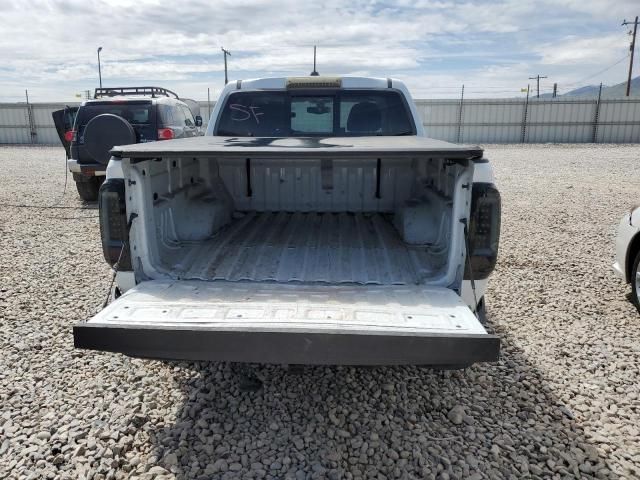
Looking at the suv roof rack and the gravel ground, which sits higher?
the suv roof rack

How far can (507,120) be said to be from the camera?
32.3 m

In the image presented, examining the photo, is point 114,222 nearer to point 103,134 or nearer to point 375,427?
point 375,427

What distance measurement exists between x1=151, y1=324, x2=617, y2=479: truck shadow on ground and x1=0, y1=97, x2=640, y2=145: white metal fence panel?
1150 inches

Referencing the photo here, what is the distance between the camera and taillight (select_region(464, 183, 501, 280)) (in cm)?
294

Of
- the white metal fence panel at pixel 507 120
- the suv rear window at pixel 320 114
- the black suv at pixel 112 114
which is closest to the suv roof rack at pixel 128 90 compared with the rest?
the black suv at pixel 112 114

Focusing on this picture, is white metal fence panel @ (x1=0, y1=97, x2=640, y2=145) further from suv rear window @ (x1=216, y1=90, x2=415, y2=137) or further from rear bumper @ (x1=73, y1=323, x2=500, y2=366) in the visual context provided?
rear bumper @ (x1=73, y1=323, x2=500, y2=366)

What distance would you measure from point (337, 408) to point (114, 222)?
1.78 meters

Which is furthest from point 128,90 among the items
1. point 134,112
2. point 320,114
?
point 320,114

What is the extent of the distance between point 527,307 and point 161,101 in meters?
8.54

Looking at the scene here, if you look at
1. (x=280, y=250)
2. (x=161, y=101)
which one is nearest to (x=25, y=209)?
(x=161, y=101)

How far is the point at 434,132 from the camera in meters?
32.9

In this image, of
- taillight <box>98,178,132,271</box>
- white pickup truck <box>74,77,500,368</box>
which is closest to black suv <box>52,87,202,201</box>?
white pickup truck <box>74,77,500,368</box>

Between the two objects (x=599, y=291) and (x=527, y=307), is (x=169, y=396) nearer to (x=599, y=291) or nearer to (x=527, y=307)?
(x=527, y=307)

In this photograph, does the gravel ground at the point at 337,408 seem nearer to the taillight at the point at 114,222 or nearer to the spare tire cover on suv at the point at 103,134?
the taillight at the point at 114,222
